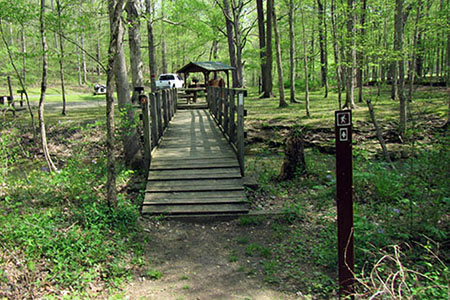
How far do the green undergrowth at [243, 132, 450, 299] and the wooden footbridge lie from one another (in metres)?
0.65

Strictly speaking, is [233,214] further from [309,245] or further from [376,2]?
[376,2]

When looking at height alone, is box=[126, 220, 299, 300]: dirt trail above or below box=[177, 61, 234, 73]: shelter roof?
below

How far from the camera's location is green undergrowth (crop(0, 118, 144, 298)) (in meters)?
3.72

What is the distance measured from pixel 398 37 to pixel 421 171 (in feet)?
22.7

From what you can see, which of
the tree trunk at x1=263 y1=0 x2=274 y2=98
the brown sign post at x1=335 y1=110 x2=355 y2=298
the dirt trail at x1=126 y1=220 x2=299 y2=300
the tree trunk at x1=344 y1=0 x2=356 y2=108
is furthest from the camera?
the tree trunk at x1=263 y1=0 x2=274 y2=98

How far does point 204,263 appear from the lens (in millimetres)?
4699

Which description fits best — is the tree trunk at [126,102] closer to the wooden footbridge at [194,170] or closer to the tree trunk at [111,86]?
the wooden footbridge at [194,170]

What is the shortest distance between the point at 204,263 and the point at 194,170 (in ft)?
9.09

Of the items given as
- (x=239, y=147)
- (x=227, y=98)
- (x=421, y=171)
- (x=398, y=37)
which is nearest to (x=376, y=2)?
(x=398, y=37)

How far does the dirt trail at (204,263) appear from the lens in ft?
13.0

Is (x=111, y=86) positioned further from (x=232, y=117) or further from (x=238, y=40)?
(x=238, y=40)

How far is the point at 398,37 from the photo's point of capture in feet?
34.7

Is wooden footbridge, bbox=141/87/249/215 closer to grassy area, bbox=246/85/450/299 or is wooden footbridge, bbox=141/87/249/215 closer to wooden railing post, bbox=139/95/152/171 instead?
wooden railing post, bbox=139/95/152/171

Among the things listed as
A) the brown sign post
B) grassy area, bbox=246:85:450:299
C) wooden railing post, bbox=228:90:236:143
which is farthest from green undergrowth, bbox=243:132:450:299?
wooden railing post, bbox=228:90:236:143
